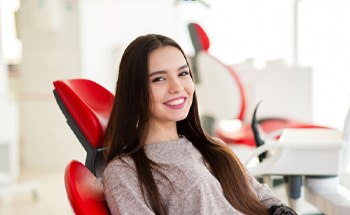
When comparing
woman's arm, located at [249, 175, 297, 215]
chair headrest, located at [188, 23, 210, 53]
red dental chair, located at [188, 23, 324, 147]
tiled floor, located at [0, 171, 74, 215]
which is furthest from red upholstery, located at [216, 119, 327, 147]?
woman's arm, located at [249, 175, 297, 215]

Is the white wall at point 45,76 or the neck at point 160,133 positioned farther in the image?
the white wall at point 45,76

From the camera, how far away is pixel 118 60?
475cm

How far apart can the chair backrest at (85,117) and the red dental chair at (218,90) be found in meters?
1.37

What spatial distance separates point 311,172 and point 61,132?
3401 mm

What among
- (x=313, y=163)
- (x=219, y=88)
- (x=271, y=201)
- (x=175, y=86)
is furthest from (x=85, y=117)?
(x=219, y=88)

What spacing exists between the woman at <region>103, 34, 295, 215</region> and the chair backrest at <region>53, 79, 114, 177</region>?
50 millimetres

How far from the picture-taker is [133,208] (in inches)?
48.2

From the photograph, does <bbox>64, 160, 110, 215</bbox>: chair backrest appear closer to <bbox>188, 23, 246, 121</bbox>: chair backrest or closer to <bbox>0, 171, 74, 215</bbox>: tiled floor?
<bbox>188, 23, 246, 121</bbox>: chair backrest

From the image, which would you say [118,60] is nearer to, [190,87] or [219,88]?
[219,88]

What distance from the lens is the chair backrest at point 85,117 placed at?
1.45 metres

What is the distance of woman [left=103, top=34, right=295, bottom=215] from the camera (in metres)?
1.28

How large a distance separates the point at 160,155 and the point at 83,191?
0.76ft

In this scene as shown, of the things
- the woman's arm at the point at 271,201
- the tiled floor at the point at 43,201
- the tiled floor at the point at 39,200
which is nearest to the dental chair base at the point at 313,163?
the woman's arm at the point at 271,201

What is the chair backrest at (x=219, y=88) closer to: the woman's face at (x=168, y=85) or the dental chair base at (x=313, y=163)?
the dental chair base at (x=313, y=163)
